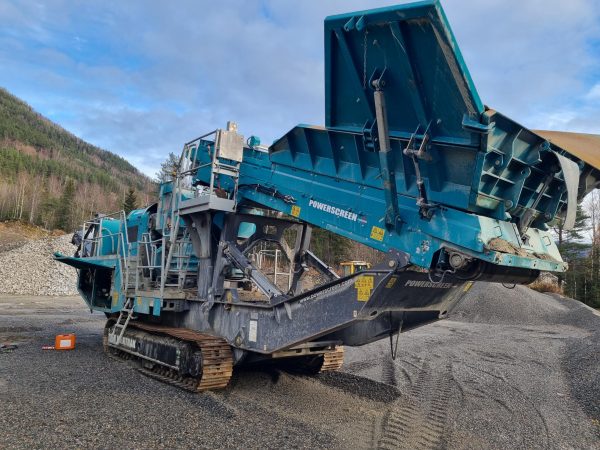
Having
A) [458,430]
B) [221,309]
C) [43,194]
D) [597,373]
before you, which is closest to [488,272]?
[458,430]

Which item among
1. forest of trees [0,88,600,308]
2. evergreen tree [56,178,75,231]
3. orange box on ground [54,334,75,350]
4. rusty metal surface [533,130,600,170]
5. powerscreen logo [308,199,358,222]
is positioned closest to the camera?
rusty metal surface [533,130,600,170]

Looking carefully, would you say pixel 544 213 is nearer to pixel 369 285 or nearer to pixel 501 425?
pixel 369 285

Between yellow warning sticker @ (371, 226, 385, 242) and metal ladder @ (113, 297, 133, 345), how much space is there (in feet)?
16.5

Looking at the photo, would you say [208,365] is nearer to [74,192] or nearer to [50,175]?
[74,192]

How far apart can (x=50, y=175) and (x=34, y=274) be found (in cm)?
6888

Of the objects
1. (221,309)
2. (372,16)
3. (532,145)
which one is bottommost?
(221,309)

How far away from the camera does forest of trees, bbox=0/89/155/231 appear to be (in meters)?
59.2

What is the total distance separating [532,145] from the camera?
4.56m

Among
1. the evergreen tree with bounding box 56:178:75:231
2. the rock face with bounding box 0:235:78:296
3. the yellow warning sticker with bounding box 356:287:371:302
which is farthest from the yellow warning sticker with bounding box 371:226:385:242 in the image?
the evergreen tree with bounding box 56:178:75:231

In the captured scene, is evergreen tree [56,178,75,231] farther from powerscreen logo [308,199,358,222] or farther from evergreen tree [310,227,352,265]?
powerscreen logo [308,199,358,222]

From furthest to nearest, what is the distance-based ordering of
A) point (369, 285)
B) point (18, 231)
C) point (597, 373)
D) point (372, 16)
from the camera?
point (18, 231)
point (597, 373)
point (369, 285)
point (372, 16)

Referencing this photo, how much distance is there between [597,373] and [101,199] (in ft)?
283

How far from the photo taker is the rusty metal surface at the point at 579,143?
185 inches

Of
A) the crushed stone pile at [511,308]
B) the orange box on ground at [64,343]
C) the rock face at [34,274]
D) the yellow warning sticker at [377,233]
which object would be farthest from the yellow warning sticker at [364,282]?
the rock face at [34,274]
